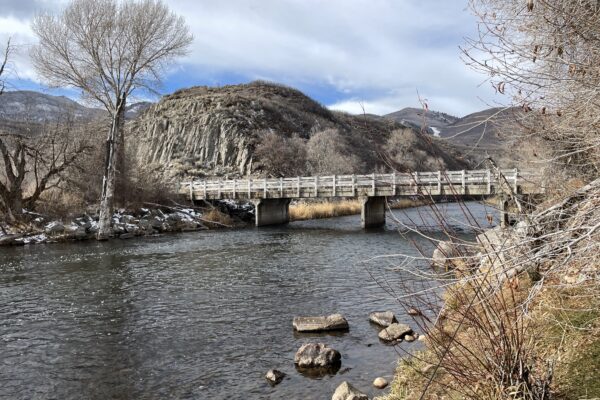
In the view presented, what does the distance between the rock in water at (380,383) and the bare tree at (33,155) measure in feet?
79.8

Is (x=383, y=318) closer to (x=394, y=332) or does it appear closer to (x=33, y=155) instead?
(x=394, y=332)

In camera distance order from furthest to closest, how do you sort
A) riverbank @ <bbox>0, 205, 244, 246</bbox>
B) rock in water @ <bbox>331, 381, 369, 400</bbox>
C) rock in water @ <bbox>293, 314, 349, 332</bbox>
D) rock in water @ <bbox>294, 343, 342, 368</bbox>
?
riverbank @ <bbox>0, 205, 244, 246</bbox>
rock in water @ <bbox>293, 314, 349, 332</bbox>
rock in water @ <bbox>294, 343, 342, 368</bbox>
rock in water @ <bbox>331, 381, 369, 400</bbox>

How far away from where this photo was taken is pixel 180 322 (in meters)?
10.0

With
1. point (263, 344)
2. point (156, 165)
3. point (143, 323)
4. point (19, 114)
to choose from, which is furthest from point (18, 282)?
point (156, 165)

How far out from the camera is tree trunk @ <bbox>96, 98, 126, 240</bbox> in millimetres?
25781

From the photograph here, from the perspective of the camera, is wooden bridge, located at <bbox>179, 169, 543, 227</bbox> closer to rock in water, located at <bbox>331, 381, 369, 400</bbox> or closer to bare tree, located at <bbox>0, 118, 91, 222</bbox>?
bare tree, located at <bbox>0, 118, 91, 222</bbox>

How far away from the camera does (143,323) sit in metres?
10.0

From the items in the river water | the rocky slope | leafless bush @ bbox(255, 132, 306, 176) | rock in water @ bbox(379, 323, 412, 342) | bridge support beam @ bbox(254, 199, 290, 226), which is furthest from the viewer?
the rocky slope

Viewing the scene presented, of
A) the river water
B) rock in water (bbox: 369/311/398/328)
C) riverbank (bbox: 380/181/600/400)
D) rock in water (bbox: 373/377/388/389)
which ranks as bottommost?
the river water

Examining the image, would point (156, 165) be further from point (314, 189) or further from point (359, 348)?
point (359, 348)

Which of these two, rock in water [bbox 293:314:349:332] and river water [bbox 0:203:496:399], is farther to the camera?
rock in water [bbox 293:314:349:332]

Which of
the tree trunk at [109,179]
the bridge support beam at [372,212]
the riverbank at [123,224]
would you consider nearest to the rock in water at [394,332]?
the riverbank at [123,224]

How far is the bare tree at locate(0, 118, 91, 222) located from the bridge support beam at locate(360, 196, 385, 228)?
18.7m

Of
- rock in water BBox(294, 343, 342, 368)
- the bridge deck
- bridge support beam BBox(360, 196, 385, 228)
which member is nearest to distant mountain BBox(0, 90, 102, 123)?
the bridge deck
